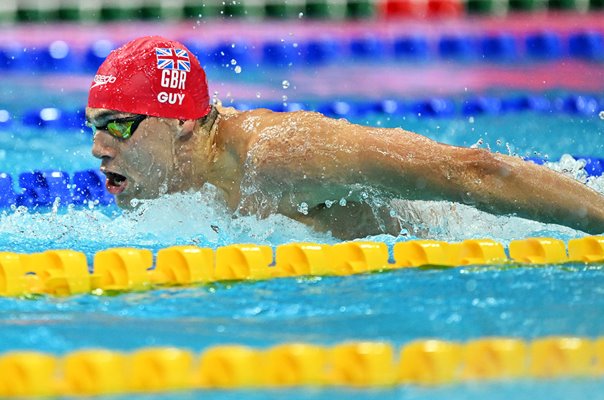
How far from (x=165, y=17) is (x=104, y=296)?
6.04m

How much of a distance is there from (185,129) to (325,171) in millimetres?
506

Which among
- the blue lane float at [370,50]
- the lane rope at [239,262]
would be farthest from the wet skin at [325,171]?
the blue lane float at [370,50]

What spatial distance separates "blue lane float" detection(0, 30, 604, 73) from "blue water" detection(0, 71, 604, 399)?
3713 millimetres

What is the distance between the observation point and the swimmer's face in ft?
10.8

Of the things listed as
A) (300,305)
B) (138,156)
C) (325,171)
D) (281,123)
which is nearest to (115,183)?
(138,156)

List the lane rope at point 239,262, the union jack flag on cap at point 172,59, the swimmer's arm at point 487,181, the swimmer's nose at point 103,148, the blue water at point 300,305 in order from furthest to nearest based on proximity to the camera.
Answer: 1. the union jack flag on cap at point 172,59
2. the swimmer's nose at point 103,148
3. the swimmer's arm at point 487,181
4. the lane rope at point 239,262
5. the blue water at point 300,305

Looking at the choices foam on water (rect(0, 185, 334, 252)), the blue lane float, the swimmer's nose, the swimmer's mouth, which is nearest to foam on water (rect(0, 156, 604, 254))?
foam on water (rect(0, 185, 334, 252))

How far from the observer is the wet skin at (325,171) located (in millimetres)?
3006

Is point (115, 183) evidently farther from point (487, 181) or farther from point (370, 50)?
point (370, 50)

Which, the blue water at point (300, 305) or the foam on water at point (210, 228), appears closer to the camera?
the blue water at point (300, 305)

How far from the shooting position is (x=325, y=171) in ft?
10.2

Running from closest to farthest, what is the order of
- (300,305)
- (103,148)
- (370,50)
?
(300,305)
(103,148)
(370,50)

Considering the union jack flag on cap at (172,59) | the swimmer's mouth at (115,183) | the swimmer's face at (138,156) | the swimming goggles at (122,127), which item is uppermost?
the union jack flag on cap at (172,59)

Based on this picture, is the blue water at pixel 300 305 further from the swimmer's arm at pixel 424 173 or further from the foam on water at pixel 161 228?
the swimmer's arm at pixel 424 173
